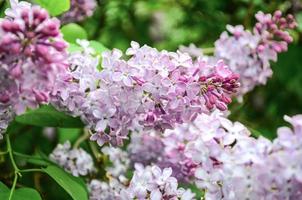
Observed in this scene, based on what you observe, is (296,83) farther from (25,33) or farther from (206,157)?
(25,33)

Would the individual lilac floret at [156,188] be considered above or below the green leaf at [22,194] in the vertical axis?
above

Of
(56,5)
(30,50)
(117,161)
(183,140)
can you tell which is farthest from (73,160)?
(30,50)

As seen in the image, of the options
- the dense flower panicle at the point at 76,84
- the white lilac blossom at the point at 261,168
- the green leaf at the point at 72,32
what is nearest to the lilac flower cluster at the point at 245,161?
the white lilac blossom at the point at 261,168

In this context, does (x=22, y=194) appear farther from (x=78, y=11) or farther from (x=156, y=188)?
(x=78, y=11)

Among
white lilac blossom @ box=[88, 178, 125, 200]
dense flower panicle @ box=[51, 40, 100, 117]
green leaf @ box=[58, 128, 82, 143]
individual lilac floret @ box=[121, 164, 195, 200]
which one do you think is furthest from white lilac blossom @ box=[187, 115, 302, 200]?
green leaf @ box=[58, 128, 82, 143]

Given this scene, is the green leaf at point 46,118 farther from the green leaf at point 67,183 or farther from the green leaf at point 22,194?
the green leaf at point 22,194

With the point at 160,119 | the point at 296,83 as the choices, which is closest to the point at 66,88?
the point at 160,119

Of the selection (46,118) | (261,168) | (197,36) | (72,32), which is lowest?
(261,168)
